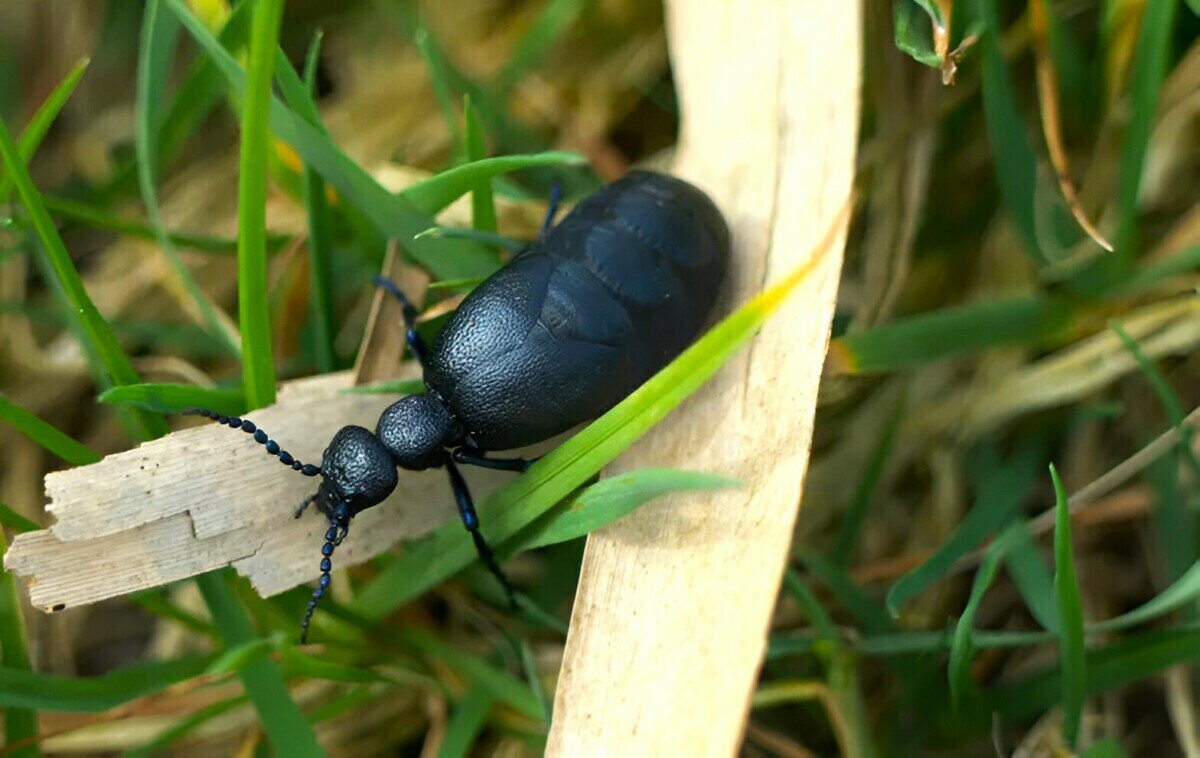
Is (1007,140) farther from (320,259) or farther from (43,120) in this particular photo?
(43,120)

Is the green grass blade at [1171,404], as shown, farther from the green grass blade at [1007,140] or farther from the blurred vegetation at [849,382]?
the green grass blade at [1007,140]

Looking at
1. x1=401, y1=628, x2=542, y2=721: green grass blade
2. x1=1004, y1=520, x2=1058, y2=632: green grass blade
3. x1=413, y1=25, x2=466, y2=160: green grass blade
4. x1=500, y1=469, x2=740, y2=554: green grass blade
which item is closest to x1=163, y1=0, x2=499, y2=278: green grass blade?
x1=413, y1=25, x2=466, y2=160: green grass blade

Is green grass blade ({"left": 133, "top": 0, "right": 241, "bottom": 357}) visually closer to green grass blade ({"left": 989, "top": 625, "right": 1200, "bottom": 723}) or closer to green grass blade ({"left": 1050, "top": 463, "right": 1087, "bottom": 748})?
green grass blade ({"left": 1050, "top": 463, "right": 1087, "bottom": 748})

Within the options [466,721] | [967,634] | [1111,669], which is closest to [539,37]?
[466,721]

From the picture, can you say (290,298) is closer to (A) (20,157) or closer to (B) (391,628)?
(A) (20,157)

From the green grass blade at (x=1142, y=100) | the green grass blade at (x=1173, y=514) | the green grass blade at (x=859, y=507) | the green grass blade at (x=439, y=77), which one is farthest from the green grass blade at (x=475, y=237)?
the green grass blade at (x=1173, y=514)

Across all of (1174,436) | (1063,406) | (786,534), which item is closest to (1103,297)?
(1063,406)
